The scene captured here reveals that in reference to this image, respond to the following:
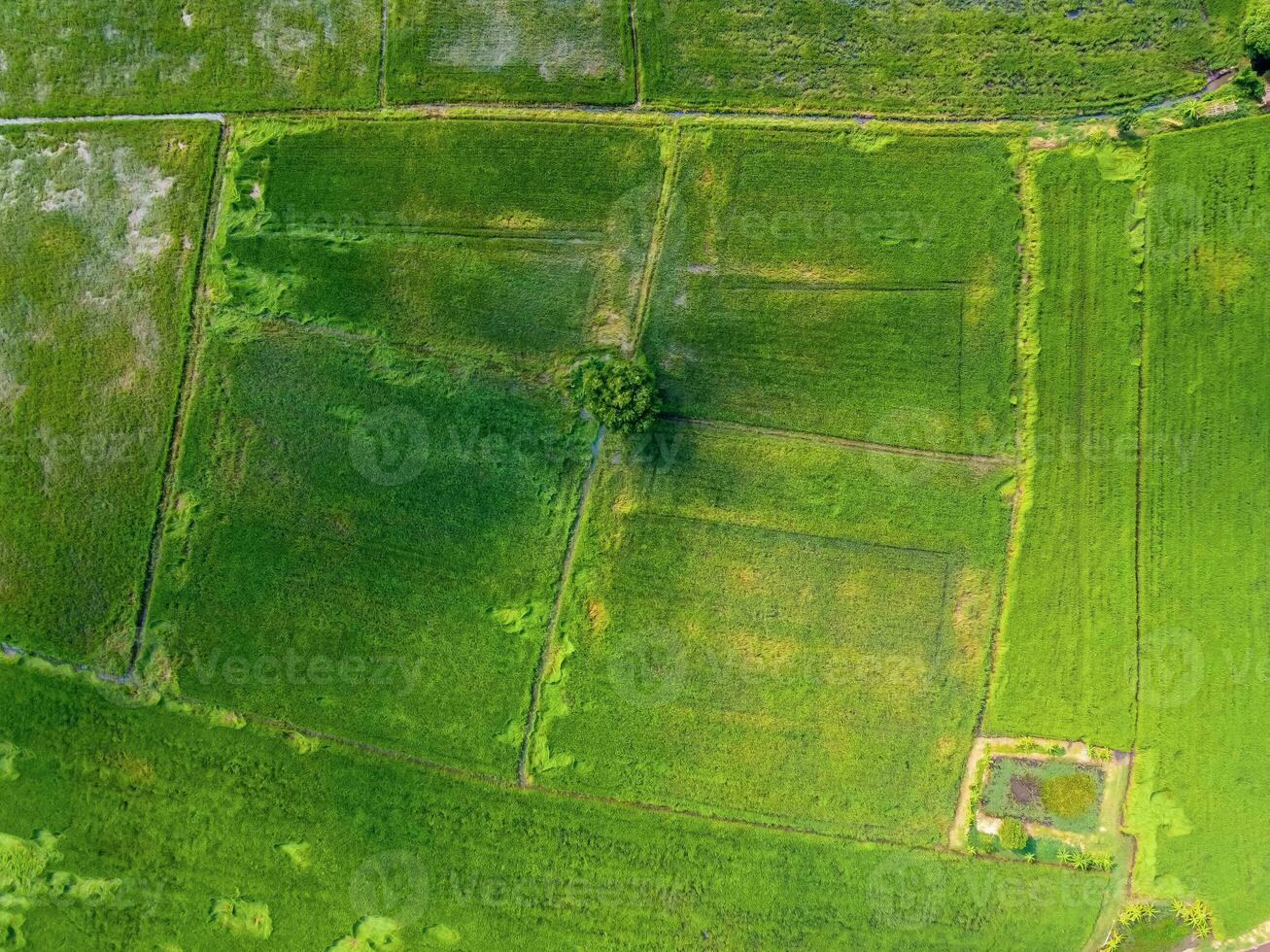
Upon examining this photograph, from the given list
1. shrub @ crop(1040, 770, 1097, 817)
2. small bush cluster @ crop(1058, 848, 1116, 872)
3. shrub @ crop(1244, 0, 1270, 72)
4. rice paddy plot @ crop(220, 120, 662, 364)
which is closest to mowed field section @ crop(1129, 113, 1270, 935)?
shrub @ crop(1040, 770, 1097, 817)

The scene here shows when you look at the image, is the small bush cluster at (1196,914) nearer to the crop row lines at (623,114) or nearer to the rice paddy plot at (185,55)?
the crop row lines at (623,114)

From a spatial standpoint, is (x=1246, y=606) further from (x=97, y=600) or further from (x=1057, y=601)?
(x=97, y=600)

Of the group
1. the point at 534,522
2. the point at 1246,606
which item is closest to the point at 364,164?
the point at 534,522

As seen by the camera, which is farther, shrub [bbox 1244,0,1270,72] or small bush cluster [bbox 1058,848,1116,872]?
small bush cluster [bbox 1058,848,1116,872]

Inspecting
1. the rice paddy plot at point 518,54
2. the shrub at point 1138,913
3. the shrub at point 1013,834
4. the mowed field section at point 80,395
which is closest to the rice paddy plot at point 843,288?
the rice paddy plot at point 518,54

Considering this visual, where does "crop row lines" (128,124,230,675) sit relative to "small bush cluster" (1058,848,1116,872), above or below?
above

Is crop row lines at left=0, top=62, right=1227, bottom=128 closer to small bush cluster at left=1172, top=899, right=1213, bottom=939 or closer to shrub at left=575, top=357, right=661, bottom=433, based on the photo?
shrub at left=575, top=357, right=661, bottom=433

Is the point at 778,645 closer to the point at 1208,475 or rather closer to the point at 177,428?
the point at 1208,475
